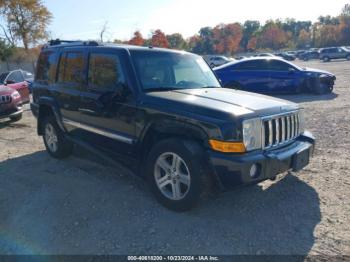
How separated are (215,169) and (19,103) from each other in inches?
315

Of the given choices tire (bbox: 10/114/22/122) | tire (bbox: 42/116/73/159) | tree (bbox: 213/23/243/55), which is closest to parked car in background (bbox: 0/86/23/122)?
tire (bbox: 10/114/22/122)

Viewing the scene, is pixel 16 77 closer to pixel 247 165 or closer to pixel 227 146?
pixel 227 146

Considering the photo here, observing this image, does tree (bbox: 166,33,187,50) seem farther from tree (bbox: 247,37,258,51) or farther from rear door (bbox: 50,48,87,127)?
rear door (bbox: 50,48,87,127)

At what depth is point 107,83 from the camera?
4707 millimetres

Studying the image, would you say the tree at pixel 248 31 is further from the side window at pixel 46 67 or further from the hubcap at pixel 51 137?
the hubcap at pixel 51 137

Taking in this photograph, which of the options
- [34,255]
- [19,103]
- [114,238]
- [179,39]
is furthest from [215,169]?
[179,39]

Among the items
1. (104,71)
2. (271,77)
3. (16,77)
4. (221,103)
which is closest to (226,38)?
(271,77)

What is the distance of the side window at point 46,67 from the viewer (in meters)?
5.98

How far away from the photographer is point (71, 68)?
548cm

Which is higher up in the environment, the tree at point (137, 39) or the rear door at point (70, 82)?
the tree at point (137, 39)

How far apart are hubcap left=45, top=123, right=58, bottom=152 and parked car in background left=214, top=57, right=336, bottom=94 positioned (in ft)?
25.6

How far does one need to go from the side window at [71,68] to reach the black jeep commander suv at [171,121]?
0.02 meters

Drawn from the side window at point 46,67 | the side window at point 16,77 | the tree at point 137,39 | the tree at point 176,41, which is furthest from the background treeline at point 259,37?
the side window at point 46,67

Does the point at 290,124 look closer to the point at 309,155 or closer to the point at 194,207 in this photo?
the point at 309,155
